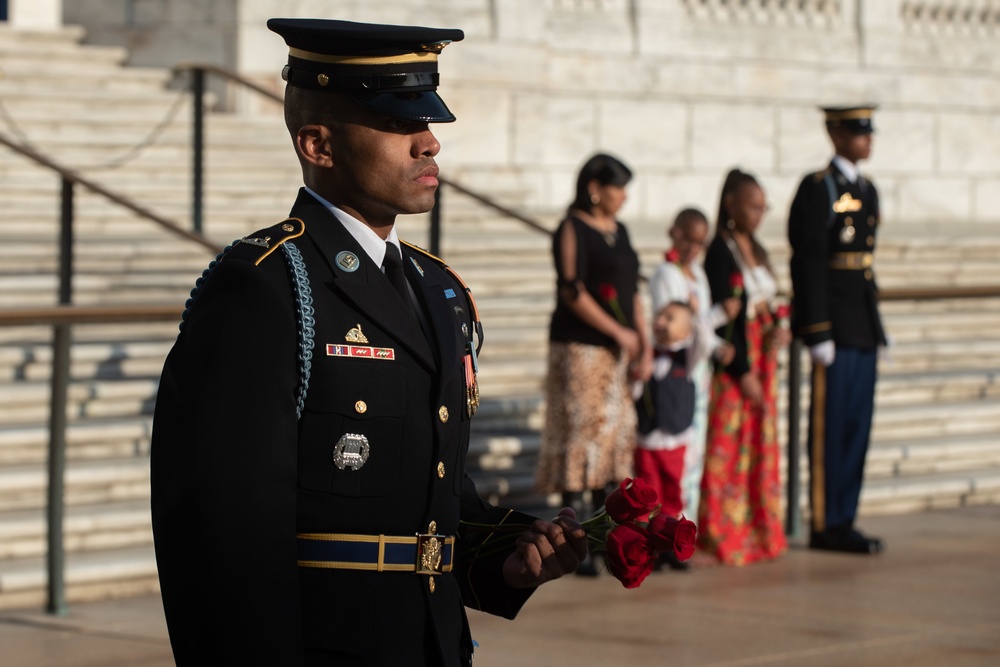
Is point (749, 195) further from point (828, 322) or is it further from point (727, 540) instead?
point (727, 540)

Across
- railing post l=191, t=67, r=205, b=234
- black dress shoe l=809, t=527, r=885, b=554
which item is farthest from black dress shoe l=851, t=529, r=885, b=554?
railing post l=191, t=67, r=205, b=234

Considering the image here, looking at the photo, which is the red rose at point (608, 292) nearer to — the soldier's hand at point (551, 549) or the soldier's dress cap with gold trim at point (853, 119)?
the soldier's dress cap with gold trim at point (853, 119)

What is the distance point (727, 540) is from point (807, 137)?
32.1ft

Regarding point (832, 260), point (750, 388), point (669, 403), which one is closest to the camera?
point (669, 403)

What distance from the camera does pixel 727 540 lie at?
848 centimetres

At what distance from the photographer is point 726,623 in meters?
7.12

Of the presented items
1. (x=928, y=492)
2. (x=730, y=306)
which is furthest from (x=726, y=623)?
(x=928, y=492)

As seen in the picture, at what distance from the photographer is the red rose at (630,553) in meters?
3.14

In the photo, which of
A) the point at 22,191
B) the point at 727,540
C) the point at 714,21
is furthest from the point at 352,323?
the point at 714,21

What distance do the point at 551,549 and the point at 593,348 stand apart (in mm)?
4964

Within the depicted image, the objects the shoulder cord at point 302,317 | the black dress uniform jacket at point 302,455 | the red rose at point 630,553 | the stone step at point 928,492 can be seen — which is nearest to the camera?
the black dress uniform jacket at point 302,455

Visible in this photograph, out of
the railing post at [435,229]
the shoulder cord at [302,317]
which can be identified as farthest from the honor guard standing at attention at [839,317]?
the shoulder cord at [302,317]

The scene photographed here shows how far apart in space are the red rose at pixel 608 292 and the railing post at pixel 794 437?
150cm

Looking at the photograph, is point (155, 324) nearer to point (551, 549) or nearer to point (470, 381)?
point (470, 381)
